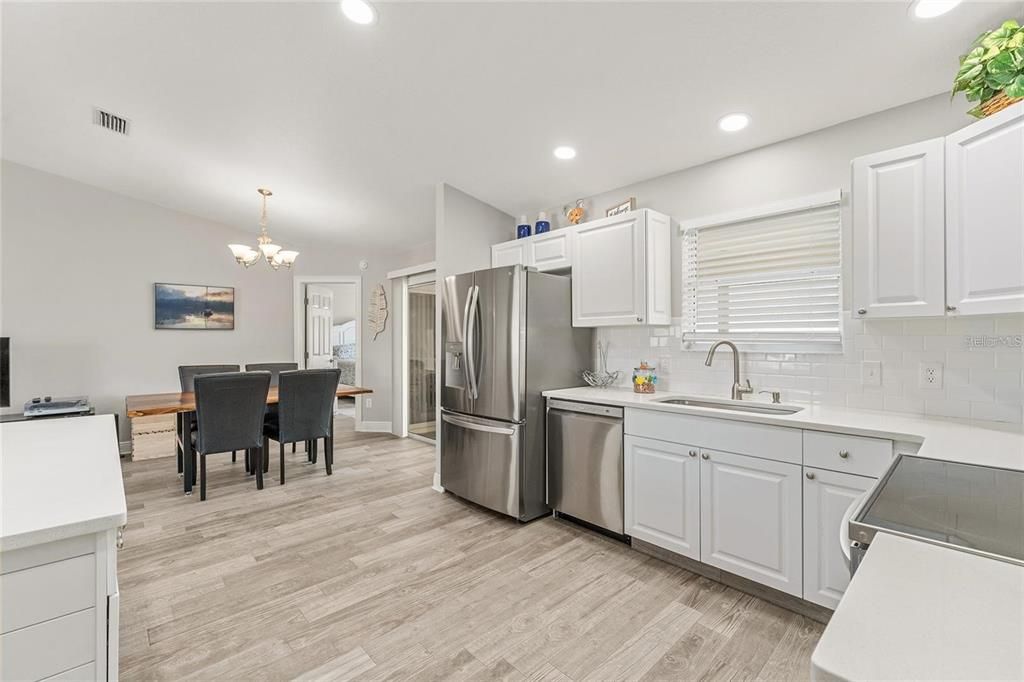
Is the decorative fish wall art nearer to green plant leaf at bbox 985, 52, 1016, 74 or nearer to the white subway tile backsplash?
the white subway tile backsplash

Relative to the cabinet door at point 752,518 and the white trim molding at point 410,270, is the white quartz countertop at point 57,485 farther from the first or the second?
the white trim molding at point 410,270

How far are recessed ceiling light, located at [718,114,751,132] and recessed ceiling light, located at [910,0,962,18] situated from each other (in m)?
0.77

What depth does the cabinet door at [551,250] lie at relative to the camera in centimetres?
334

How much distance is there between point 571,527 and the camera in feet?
9.84

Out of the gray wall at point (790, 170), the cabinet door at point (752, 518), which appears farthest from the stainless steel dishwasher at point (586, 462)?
the gray wall at point (790, 170)

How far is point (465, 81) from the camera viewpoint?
2357 millimetres

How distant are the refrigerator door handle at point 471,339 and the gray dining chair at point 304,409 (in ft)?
4.74

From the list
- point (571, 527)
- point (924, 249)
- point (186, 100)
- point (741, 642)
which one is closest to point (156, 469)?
point (186, 100)

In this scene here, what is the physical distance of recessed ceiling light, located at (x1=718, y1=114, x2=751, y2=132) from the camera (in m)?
2.38

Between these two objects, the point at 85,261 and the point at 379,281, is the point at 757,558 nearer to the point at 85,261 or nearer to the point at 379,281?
the point at 379,281

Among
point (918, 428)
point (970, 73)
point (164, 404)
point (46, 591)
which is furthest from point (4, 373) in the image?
point (970, 73)

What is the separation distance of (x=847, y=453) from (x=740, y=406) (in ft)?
2.47

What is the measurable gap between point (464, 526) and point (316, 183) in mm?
3113

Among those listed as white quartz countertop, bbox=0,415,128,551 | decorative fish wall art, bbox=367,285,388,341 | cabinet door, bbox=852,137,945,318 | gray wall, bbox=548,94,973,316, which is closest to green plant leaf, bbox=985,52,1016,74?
cabinet door, bbox=852,137,945,318
